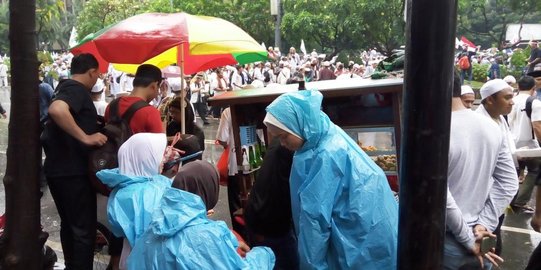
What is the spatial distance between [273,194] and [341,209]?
579 millimetres

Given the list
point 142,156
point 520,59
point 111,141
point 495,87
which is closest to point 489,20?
point 520,59

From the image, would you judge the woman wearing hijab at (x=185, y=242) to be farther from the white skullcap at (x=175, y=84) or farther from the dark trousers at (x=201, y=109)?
the dark trousers at (x=201, y=109)

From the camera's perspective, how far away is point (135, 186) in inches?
123

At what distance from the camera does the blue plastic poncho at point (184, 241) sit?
238 cm

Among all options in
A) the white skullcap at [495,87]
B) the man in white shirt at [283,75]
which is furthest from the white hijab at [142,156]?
the man in white shirt at [283,75]

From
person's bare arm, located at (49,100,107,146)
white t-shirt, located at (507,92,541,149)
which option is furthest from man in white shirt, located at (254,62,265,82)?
person's bare arm, located at (49,100,107,146)

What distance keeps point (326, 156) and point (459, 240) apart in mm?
798

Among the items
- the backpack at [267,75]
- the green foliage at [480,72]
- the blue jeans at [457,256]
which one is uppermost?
the blue jeans at [457,256]

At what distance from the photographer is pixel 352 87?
3.68 meters

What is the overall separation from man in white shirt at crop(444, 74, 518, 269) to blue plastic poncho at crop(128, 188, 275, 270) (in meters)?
1.06

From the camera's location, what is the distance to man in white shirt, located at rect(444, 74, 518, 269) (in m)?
2.76

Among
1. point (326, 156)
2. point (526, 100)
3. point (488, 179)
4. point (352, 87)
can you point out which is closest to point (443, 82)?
point (326, 156)

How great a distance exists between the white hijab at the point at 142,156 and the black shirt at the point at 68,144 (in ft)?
2.41

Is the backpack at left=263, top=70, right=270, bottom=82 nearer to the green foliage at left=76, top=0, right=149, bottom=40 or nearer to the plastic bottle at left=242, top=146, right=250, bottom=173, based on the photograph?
the plastic bottle at left=242, top=146, right=250, bottom=173
